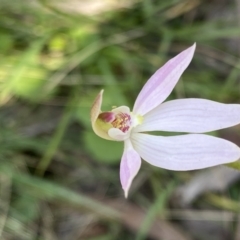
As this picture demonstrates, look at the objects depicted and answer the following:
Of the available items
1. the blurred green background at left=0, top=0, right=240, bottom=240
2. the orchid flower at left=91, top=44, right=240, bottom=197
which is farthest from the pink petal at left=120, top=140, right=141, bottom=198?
the blurred green background at left=0, top=0, right=240, bottom=240

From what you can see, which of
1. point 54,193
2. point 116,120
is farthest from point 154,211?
point 116,120

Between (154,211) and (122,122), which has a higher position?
(122,122)

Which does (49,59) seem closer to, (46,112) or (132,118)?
(46,112)

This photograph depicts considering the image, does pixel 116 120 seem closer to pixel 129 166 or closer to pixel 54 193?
pixel 129 166

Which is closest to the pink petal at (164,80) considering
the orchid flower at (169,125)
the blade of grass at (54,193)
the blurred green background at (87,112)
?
the orchid flower at (169,125)

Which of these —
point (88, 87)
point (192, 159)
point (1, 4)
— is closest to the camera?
point (192, 159)

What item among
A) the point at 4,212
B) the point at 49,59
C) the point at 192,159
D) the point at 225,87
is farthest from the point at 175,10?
the point at 192,159
